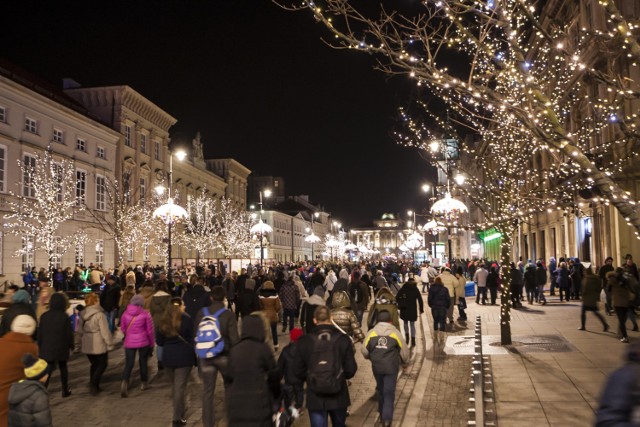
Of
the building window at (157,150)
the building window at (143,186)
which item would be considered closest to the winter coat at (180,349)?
the building window at (143,186)

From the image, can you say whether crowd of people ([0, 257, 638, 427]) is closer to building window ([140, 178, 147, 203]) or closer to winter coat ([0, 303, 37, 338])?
winter coat ([0, 303, 37, 338])

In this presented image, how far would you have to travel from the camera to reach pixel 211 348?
301 inches

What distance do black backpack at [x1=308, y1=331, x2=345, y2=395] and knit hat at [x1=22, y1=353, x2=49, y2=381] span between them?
2.47m

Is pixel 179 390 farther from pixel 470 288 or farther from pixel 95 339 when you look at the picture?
pixel 470 288

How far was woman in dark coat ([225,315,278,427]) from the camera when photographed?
5414 mm

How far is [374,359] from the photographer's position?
773cm

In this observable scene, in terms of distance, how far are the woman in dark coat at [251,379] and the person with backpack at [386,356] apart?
218 cm

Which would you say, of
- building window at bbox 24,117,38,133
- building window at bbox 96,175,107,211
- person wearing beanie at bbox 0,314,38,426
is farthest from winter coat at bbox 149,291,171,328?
building window at bbox 96,175,107,211

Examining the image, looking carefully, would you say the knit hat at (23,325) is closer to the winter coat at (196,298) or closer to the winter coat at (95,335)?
the winter coat at (95,335)

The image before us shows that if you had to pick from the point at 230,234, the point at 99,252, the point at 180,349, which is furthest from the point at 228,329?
the point at 230,234

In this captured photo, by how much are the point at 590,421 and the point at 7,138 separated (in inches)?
1250

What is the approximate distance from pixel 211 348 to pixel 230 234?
55.0m

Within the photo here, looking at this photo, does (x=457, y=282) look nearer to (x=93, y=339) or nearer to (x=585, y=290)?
(x=585, y=290)

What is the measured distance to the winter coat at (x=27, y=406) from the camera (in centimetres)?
537
